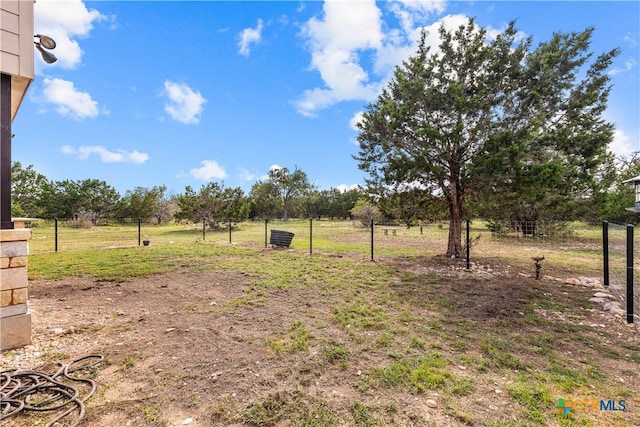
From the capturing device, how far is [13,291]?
3.09m

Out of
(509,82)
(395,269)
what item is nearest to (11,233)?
(395,269)

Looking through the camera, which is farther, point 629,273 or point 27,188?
point 27,188

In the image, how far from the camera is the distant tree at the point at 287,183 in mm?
42750

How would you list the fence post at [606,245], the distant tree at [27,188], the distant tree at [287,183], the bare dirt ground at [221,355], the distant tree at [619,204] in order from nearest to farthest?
1. the bare dirt ground at [221,355]
2. the fence post at [606,245]
3. the distant tree at [619,204]
4. the distant tree at [27,188]
5. the distant tree at [287,183]

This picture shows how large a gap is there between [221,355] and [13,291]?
2.54m

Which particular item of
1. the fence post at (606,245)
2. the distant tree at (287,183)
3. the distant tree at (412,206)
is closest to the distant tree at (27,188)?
the distant tree at (287,183)

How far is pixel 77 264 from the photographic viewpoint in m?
7.49

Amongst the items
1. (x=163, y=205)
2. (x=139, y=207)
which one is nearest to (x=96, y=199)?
(x=139, y=207)

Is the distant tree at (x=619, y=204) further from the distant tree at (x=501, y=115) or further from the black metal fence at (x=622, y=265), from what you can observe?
the black metal fence at (x=622, y=265)

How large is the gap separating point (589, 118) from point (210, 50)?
487 inches

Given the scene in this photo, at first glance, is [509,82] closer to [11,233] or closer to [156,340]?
[156,340]
